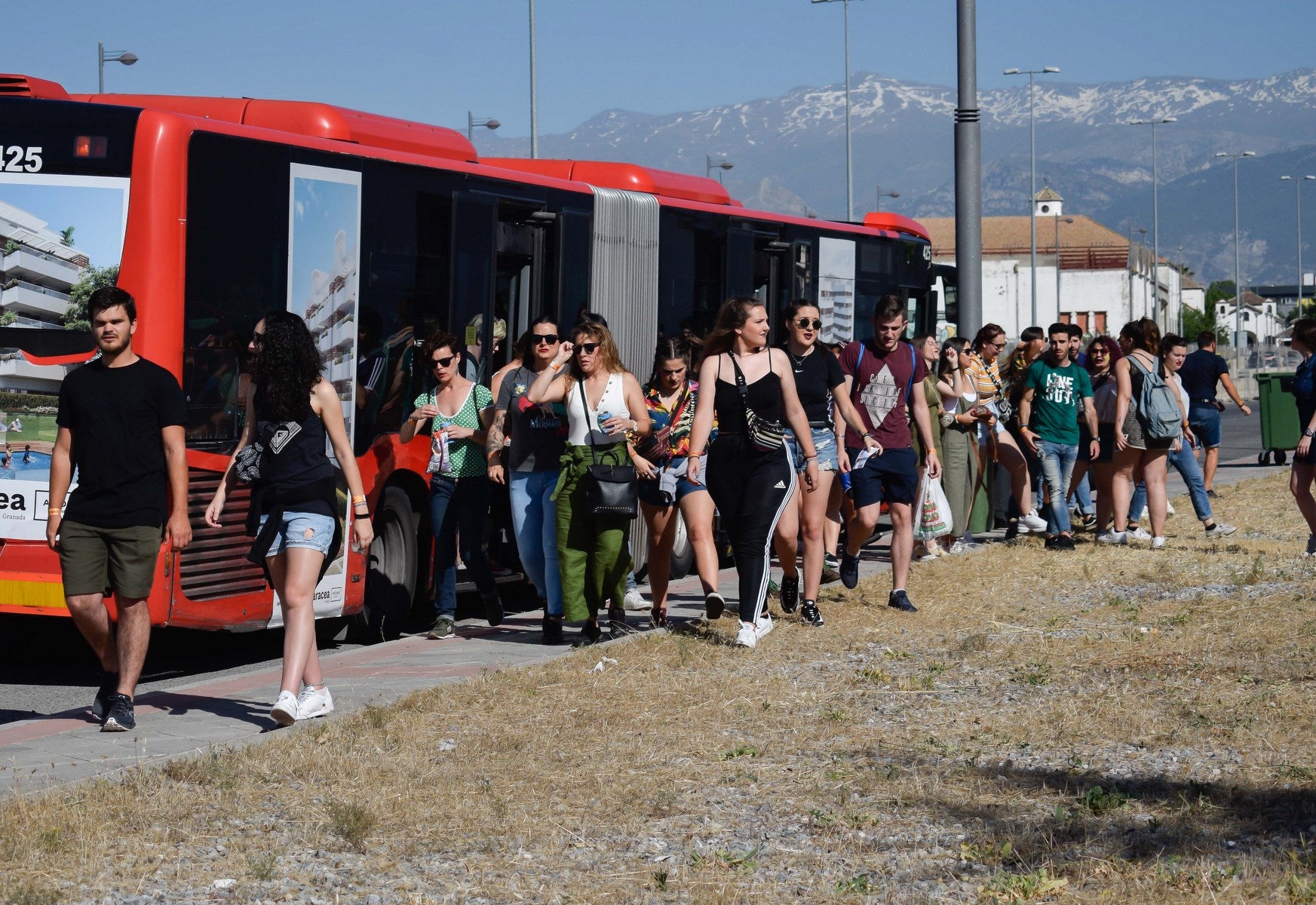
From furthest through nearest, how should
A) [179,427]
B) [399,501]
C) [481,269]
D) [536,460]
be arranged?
1. [481,269]
2. [399,501]
3. [536,460]
4. [179,427]

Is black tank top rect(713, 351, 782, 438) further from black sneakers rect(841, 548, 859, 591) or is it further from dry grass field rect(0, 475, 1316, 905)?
black sneakers rect(841, 548, 859, 591)

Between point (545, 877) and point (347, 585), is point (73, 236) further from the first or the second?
point (545, 877)

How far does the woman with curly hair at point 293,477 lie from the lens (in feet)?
24.1

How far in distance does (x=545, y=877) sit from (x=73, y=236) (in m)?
4.82

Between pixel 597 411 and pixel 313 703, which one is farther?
pixel 597 411

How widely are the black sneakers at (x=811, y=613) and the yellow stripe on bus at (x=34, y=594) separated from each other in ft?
13.5

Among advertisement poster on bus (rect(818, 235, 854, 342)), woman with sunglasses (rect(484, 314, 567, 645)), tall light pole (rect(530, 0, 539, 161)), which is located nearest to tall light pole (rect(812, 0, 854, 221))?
tall light pole (rect(530, 0, 539, 161))

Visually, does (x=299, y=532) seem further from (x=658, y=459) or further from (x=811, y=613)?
(x=811, y=613)

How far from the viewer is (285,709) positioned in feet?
24.0

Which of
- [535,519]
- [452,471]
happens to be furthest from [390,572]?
[535,519]

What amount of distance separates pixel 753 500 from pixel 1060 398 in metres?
5.34

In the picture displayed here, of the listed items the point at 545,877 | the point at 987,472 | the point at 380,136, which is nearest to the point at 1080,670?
the point at 545,877

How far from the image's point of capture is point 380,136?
10.9 m

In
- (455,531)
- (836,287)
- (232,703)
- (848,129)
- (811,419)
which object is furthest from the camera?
(848,129)
